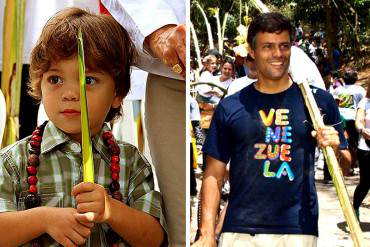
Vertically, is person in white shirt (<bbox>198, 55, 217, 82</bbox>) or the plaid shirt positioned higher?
person in white shirt (<bbox>198, 55, 217, 82</bbox>)

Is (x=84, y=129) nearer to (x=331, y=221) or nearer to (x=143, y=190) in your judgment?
(x=143, y=190)

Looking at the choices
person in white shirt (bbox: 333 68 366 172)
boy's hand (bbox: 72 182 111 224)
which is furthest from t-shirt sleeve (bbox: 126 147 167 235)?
person in white shirt (bbox: 333 68 366 172)

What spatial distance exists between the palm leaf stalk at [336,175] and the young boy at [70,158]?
48 centimetres

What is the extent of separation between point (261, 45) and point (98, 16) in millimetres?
526

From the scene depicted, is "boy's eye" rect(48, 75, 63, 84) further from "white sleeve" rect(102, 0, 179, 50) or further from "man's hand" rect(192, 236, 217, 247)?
"man's hand" rect(192, 236, 217, 247)

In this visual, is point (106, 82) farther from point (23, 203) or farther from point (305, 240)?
point (305, 240)

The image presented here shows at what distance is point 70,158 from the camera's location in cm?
100

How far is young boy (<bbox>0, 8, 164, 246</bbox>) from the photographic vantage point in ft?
3.16

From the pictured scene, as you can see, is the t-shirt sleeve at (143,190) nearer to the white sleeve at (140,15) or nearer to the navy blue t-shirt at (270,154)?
the white sleeve at (140,15)

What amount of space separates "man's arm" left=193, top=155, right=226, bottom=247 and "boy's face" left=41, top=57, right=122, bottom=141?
489mm

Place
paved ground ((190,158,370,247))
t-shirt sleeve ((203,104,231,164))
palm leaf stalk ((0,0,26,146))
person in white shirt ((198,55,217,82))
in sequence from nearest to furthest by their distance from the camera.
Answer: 1. palm leaf stalk ((0,0,26,146))
2. t-shirt sleeve ((203,104,231,164))
3. person in white shirt ((198,55,217,82))
4. paved ground ((190,158,370,247))

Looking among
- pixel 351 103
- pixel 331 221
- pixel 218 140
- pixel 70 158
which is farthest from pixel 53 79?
pixel 351 103

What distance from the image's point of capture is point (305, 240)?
1486mm

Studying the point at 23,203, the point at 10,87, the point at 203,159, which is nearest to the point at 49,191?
the point at 23,203
